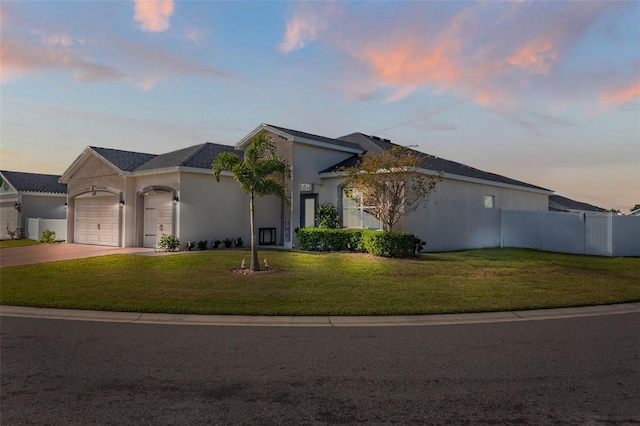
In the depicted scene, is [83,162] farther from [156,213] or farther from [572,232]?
[572,232]

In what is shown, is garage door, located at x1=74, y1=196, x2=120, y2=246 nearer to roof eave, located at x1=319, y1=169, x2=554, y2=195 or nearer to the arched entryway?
the arched entryway

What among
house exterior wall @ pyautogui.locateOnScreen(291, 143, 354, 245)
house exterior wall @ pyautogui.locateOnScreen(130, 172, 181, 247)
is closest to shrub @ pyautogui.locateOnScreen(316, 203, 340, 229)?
house exterior wall @ pyautogui.locateOnScreen(291, 143, 354, 245)

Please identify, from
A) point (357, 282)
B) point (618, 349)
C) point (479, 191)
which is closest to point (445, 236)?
point (479, 191)

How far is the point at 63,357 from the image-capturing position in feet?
20.6

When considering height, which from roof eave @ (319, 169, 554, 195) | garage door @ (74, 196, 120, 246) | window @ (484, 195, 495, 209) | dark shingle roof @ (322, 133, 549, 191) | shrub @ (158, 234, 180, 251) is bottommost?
shrub @ (158, 234, 180, 251)

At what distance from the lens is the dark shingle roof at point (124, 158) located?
24375 mm

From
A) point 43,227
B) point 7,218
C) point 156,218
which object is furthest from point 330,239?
point 7,218

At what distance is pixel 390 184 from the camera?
Result: 732 inches

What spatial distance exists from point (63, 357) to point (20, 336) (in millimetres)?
1773

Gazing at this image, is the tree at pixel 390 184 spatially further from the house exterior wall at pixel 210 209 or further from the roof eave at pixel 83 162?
the roof eave at pixel 83 162

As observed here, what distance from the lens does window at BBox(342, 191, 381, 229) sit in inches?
808

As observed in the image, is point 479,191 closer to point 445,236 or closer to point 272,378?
point 445,236

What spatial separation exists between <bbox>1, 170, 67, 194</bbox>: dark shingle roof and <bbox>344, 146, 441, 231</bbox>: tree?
92.8 ft

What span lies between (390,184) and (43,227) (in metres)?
25.0
